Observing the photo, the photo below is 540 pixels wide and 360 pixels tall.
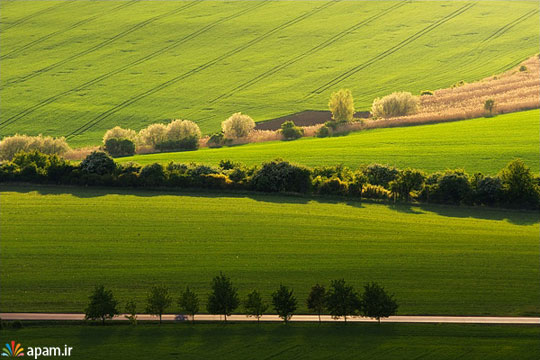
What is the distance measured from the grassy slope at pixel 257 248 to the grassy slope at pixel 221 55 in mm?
52061

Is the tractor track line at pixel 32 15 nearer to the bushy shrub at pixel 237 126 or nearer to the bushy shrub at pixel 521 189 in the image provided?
the bushy shrub at pixel 237 126

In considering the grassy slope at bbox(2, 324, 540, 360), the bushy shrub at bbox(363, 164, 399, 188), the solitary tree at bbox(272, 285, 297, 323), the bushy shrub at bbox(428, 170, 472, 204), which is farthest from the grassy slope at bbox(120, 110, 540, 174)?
the grassy slope at bbox(2, 324, 540, 360)

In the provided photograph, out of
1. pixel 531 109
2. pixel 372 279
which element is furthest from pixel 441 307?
pixel 531 109

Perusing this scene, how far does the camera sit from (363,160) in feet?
339

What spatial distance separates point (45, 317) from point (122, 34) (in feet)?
441

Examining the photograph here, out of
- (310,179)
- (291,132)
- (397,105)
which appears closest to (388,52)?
(397,105)

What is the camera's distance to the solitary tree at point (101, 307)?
54.5 metres

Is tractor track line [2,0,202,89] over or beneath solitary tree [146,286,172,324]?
over

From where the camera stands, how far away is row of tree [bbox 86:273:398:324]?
5553cm

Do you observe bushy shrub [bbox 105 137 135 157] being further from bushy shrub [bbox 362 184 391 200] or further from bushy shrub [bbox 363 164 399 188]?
bushy shrub [bbox 362 184 391 200]

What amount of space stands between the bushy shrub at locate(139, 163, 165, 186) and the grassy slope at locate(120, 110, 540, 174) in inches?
636

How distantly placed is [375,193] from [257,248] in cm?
2137

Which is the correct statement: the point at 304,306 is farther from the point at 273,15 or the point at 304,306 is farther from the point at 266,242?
the point at 273,15

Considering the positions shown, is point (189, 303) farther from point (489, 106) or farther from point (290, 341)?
point (489, 106)
